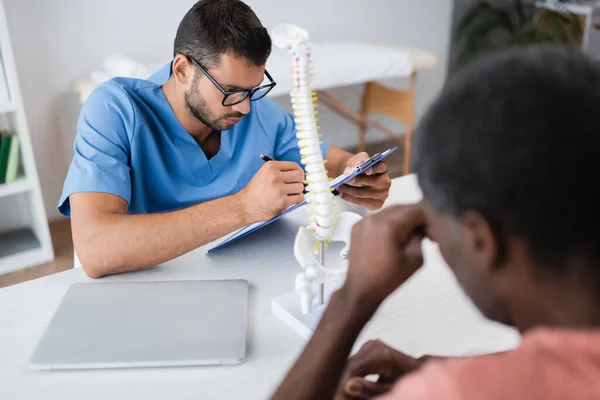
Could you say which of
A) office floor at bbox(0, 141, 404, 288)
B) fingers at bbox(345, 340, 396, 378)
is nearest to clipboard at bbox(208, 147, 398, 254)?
fingers at bbox(345, 340, 396, 378)

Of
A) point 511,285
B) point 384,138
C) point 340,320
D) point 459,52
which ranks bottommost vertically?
point 384,138

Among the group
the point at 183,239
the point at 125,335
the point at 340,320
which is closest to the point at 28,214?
the point at 183,239

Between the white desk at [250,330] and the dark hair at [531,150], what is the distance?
0.33 meters

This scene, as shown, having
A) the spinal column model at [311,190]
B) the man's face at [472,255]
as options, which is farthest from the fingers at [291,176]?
the man's face at [472,255]

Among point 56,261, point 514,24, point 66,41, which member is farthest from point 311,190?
point 514,24

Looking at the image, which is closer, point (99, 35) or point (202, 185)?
point (202, 185)

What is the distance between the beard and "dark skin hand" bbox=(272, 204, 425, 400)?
0.78 metres

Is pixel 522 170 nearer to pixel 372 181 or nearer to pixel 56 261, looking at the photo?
pixel 372 181

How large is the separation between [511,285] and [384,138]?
3.71m

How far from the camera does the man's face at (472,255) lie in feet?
A: 1.66

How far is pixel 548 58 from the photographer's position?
503 millimetres

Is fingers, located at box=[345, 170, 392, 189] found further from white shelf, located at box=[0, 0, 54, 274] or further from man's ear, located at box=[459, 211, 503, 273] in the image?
white shelf, located at box=[0, 0, 54, 274]

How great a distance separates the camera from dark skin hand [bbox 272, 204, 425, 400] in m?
0.70

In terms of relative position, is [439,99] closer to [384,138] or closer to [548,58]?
[548,58]
